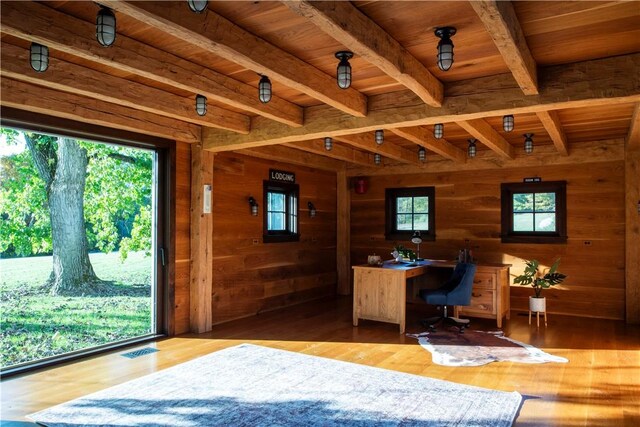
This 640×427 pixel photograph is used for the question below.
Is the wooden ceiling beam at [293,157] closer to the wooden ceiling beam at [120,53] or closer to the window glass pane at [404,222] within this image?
the window glass pane at [404,222]

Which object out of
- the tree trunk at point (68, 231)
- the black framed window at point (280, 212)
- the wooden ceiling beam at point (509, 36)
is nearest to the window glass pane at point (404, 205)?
the black framed window at point (280, 212)

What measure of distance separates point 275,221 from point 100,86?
397cm

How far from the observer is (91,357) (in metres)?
4.67

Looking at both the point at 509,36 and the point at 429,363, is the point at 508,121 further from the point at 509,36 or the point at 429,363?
the point at 429,363

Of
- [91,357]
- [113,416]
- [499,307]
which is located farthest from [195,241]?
[499,307]

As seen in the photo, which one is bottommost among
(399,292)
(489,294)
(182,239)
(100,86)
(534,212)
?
(489,294)

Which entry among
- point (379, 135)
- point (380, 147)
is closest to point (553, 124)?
point (379, 135)

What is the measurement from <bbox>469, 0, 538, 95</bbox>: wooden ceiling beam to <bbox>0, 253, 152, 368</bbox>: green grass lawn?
4.51 meters

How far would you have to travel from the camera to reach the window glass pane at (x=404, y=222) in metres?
8.37

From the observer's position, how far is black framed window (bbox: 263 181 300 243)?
7281 mm

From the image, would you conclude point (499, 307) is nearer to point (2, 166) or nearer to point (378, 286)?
point (378, 286)

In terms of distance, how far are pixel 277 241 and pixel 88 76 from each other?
4.13 meters

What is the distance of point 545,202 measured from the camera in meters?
7.23

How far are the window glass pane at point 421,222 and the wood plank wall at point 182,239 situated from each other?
410cm
